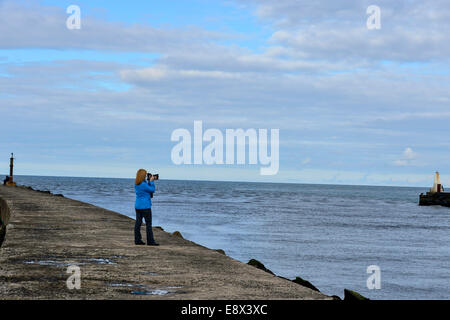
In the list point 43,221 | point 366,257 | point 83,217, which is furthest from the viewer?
point 366,257

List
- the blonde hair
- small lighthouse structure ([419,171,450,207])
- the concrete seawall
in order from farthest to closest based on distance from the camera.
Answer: small lighthouse structure ([419,171,450,207]), the blonde hair, the concrete seawall

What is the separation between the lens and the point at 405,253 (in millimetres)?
22016

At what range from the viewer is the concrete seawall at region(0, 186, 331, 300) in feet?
20.0

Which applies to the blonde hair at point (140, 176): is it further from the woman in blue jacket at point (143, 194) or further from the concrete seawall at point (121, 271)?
the concrete seawall at point (121, 271)

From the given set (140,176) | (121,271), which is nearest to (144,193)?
(140,176)

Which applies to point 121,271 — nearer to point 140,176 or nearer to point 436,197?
point 140,176

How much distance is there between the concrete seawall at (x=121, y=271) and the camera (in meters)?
6.11

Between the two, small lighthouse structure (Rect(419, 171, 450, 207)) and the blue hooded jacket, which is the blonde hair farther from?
small lighthouse structure (Rect(419, 171, 450, 207))

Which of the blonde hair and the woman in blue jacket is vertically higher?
the blonde hair

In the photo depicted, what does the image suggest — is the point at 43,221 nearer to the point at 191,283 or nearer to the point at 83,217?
the point at 83,217

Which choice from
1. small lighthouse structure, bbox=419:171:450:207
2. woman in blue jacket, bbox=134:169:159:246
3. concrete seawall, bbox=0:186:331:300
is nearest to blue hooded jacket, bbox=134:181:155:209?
woman in blue jacket, bbox=134:169:159:246
